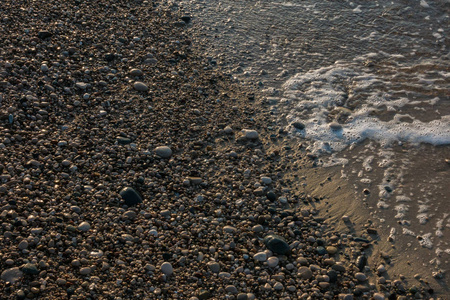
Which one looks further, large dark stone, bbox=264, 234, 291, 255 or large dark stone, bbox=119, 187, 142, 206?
large dark stone, bbox=119, 187, 142, 206

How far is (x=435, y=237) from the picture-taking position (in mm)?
4562

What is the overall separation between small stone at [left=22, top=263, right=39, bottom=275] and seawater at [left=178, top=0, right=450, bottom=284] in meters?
3.73

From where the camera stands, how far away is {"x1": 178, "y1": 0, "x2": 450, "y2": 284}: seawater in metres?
5.04

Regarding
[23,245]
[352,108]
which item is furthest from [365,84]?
[23,245]

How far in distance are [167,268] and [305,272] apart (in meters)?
1.40

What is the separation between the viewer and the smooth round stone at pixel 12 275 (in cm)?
333

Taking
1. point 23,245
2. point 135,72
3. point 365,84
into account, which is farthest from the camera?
point 365,84

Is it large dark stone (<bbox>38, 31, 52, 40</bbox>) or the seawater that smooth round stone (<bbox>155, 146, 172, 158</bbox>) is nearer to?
the seawater

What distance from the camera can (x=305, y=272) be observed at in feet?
13.2

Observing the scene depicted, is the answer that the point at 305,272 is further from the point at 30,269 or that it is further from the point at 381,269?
the point at 30,269

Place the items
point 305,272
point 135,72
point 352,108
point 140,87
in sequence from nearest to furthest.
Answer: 1. point 305,272
2. point 140,87
3. point 135,72
4. point 352,108

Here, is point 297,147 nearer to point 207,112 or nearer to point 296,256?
point 207,112

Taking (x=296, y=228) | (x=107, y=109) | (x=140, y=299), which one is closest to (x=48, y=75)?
(x=107, y=109)

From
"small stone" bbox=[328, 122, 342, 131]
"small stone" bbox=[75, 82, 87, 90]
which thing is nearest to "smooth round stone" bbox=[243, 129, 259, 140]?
"small stone" bbox=[328, 122, 342, 131]
